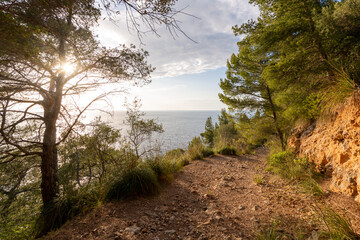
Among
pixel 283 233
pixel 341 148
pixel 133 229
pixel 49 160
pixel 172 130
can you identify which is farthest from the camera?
pixel 172 130

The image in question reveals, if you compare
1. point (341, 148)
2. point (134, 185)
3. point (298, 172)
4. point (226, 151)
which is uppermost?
point (341, 148)

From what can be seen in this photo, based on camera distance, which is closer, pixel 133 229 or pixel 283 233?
pixel 283 233

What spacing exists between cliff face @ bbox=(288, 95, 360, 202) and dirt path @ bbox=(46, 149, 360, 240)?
32 centimetres

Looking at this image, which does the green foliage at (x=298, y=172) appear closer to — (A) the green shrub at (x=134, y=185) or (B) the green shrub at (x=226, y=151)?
(A) the green shrub at (x=134, y=185)

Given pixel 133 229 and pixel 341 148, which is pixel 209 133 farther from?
pixel 133 229

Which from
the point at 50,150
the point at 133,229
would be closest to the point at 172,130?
the point at 50,150

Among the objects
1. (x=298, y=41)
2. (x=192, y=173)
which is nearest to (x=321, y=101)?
(x=298, y=41)

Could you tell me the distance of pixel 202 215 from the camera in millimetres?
2643

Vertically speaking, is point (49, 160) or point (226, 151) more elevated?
point (49, 160)

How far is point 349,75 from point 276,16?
2716mm

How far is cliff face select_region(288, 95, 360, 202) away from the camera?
7.97ft

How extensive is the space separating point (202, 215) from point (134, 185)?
5.09 ft

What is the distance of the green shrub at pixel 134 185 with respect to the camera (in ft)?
10.2

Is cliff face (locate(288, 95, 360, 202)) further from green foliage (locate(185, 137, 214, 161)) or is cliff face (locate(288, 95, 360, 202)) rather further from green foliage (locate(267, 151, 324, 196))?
green foliage (locate(185, 137, 214, 161))
